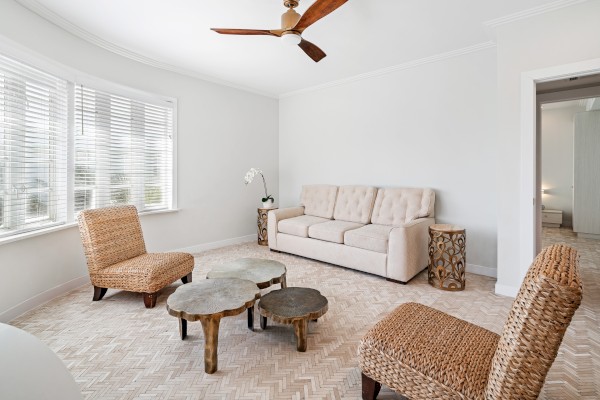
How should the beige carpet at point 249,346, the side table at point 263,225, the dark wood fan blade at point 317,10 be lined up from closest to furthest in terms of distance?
the beige carpet at point 249,346 → the dark wood fan blade at point 317,10 → the side table at point 263,225

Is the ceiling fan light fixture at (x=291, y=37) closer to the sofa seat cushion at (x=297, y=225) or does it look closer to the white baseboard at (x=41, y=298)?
the sofa seat cushion at (x=297, y=225)

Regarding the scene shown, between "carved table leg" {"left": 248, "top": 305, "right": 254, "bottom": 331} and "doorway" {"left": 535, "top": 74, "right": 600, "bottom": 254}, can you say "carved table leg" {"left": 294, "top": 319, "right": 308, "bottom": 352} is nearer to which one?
"carved table leg" {"left": 248, "top": 305, "right": 254, "bottom": 331}

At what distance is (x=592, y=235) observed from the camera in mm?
5500

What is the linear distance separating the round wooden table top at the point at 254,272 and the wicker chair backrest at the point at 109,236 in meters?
1.09

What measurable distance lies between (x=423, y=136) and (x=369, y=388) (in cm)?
339

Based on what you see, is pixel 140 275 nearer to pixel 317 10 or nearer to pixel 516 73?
pixel 317 10

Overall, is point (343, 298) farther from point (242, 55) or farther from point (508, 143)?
point (242, 55)

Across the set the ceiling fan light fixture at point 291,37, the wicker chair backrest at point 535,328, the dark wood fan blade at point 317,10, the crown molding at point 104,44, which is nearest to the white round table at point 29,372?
the wicker chair backrest at point 535,328

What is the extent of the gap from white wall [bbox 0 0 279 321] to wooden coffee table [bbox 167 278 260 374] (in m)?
1.67

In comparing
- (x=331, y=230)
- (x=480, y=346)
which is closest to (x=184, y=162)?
(x=331, y=230)

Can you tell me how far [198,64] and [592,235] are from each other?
293 inches

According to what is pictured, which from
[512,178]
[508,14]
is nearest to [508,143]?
[512,178]

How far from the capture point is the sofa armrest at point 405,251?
3.25 metres

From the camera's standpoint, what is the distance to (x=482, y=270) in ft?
12.0
